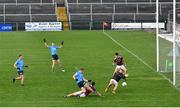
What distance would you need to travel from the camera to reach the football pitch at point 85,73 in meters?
28.3

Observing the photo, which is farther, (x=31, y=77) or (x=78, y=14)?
(x=78, y=14)

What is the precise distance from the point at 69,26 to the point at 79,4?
30.2ft

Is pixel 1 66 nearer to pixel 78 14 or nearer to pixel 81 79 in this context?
pixel 81 79

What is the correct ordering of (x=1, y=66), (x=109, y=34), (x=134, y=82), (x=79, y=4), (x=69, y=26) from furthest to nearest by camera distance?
(x=79, y=4) < (x=69, y=26) < (x=109, y=34) < (x=1, y=66) < (x=134, y=82)

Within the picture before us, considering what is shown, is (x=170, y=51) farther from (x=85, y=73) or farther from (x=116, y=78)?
(x=116, y=78)

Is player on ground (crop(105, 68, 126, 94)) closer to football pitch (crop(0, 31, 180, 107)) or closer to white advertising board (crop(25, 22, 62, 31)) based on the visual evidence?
football pitch (crop(0, 31, 180, 107))

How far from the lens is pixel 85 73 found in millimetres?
38375

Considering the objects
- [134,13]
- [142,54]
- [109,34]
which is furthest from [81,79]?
[134,13]

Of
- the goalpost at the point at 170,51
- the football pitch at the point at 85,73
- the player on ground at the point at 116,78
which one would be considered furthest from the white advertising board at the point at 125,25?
the player on ground at the point at 116,78

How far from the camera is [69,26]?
272 feet

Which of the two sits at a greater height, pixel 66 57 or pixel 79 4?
pixel 79 4

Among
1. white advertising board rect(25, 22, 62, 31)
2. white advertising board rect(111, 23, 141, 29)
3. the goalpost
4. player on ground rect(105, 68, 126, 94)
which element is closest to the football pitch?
player on ground rect(105, 68, 126, 94)

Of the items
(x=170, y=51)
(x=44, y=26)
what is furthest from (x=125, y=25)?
(x=170, y=51)

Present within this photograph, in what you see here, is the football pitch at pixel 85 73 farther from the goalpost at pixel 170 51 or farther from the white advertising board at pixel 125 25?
the white advertising board at pixel 125 25
